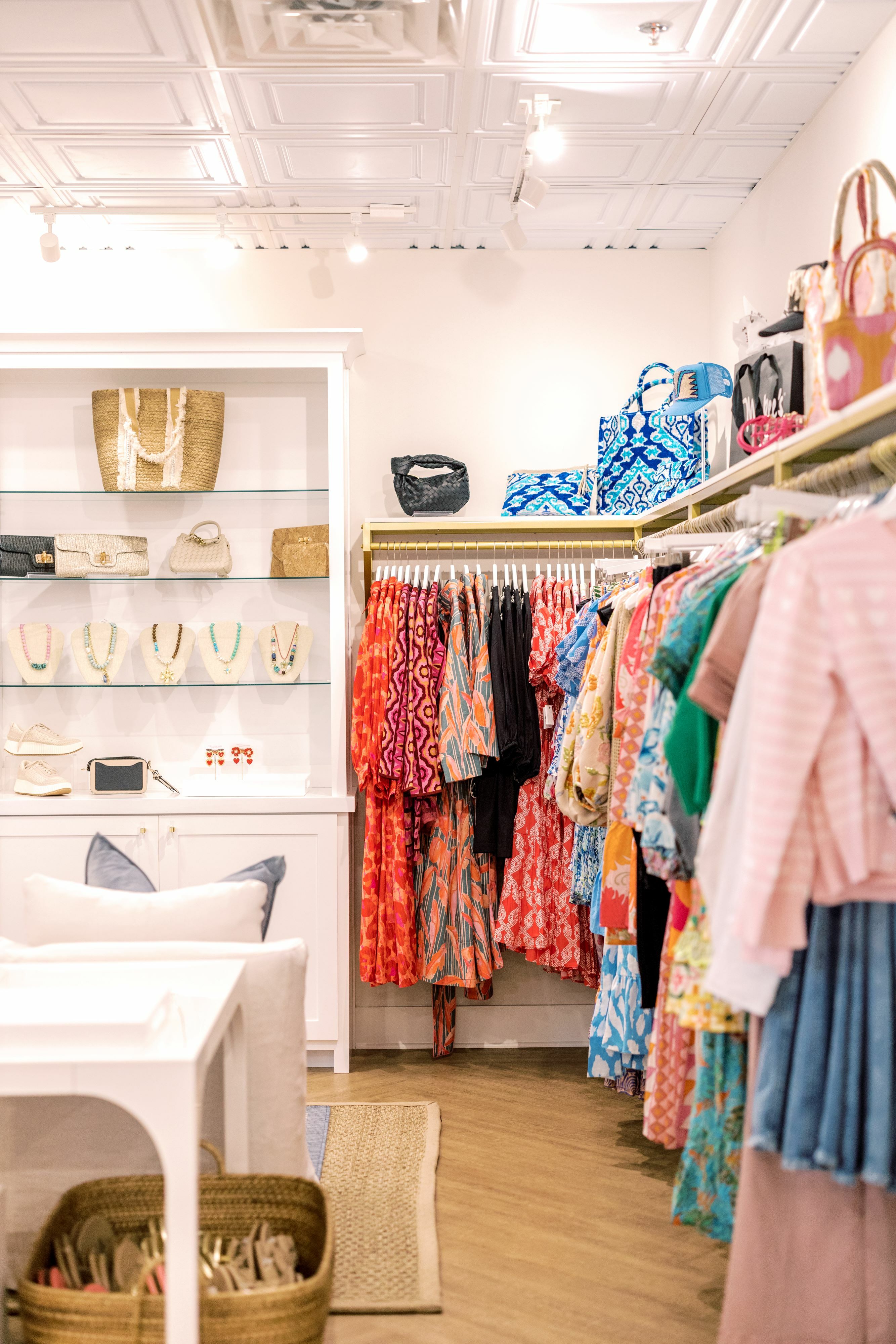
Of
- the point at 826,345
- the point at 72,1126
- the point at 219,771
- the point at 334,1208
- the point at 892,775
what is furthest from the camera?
the point at 219,771

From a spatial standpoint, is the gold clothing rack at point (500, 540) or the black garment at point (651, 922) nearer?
the black garment at point (651, 922)

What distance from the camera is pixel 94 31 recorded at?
2.51m

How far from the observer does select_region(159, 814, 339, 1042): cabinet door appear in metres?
3.53

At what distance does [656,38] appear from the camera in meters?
2.54

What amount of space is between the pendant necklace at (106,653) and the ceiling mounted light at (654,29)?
251 cm

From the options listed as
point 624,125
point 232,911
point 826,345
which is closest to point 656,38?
point 624,125

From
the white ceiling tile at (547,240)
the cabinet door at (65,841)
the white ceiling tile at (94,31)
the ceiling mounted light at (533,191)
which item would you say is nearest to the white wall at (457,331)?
the white ceiling tile at (547,240)

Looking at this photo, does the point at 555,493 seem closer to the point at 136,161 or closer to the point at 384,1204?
the point at 136,161

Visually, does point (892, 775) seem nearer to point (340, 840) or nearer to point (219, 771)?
point (340, 840)

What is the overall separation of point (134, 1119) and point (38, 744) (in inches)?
73.3

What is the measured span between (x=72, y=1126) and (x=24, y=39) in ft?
8.25

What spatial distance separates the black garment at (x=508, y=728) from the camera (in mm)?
3436

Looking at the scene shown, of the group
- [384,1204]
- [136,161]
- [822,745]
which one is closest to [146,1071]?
[822,745]

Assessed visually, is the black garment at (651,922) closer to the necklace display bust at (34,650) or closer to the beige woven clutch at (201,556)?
the beige woven clutch at (201,556)
